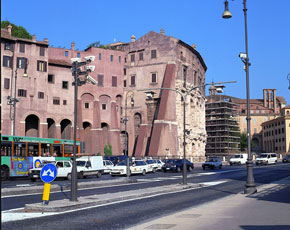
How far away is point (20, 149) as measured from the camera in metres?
31.2

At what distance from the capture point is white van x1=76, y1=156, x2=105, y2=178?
33469mm

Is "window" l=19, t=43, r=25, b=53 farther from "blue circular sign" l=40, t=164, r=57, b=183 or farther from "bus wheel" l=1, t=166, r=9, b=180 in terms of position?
"blue circular sign" l=40, t=164, r=57, b=183

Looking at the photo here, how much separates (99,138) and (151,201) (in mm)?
50197

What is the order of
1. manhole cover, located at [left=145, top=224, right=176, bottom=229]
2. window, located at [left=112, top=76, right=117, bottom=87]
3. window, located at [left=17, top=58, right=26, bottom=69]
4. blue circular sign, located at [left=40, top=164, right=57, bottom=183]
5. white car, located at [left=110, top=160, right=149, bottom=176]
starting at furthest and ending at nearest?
window, located at [left=112, top=76, right=117, bottom=87], window, located at [left=17, top=58, right=26, bottom=69], white car, located at [left=110, top=160, right=149, bottom=176], blue circular sign, located at [left=40, top=164, right=57, bottom=183], manhole cover, located at [left=145, top=224, right=176, bottom=229]

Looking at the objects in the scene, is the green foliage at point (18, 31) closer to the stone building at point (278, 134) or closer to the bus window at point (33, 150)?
the bus window at point (33, 150)

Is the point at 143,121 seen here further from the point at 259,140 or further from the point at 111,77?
the point at 259,140

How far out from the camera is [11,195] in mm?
19047

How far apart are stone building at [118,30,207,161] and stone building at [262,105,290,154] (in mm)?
47857

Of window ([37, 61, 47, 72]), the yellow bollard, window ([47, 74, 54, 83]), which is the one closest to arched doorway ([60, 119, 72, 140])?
window ([47, 74, 54, 83])

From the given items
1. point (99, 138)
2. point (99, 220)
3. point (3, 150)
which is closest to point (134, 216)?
point (99, 220)

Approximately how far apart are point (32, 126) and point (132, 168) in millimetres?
26148

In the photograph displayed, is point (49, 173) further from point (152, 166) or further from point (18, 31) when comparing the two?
point (18, 31)

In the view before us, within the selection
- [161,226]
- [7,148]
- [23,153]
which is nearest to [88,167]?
[23,153]

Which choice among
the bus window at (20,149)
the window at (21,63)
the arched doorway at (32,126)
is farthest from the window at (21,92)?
the bus window at (20,149)
